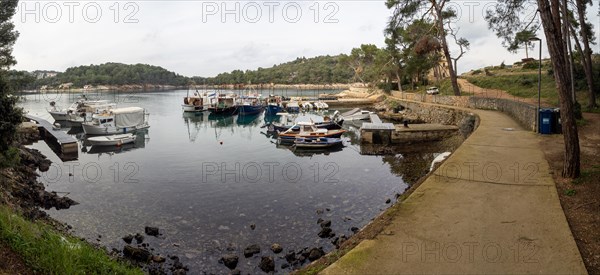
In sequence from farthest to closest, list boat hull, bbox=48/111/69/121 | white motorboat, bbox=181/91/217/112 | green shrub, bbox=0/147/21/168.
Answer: white motorboat, bbox=181/91/217/112 → boat hull, bbox=48/111/69/121 → green shrub, bbox=0/147/21/168

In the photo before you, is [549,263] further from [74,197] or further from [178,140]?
[178,140]

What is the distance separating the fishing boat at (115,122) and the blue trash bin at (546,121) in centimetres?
3632

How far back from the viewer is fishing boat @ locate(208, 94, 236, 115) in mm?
60344

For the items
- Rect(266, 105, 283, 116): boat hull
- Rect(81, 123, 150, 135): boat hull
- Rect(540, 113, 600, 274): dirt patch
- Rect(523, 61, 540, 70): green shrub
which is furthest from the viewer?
Rect(266, 105, 283, 116): boat hull

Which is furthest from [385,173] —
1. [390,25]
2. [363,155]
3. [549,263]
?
[549,263]

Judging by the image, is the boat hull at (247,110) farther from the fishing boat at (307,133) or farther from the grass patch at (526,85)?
the grass patch at (526,85)

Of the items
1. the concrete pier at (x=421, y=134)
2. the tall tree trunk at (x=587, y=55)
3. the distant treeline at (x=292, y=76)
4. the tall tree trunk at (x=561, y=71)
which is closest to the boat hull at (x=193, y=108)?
the concrete pier at (x=421, y=134)

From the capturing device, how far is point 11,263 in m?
5.90

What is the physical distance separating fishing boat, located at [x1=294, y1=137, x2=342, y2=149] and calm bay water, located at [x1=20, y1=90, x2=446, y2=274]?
103 cm

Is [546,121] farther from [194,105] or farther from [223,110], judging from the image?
[194,105]

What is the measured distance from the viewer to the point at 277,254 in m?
11.0

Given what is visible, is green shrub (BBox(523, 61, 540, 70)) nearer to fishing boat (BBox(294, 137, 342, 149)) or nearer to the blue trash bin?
fishing boat (BBox(294, 137, 342, 149))

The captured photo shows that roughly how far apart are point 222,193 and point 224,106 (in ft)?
146

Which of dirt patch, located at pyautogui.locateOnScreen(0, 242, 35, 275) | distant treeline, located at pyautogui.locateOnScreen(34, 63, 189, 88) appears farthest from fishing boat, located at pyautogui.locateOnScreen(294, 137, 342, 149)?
distant treeline, located at pyautogui.locateOnScreen(34, 63, 189, 88)
